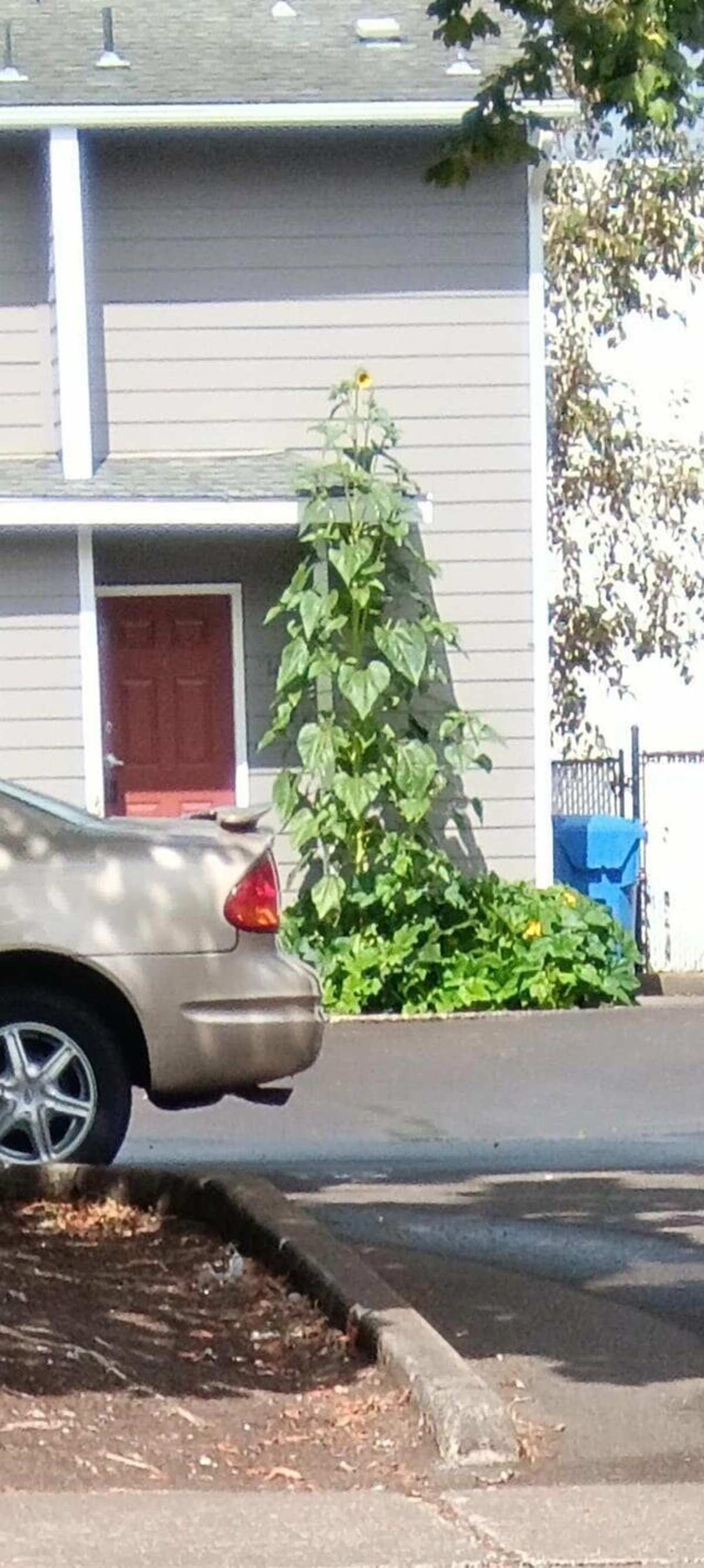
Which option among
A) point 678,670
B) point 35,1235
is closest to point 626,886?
point 678,670

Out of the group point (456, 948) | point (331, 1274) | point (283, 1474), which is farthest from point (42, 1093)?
point (456, 948)

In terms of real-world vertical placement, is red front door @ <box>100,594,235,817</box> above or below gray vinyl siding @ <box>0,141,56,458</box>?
below

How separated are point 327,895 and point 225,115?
189 inches

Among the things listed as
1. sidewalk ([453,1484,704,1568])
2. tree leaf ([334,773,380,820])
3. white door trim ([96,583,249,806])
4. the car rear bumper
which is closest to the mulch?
sidewalk ([453,1484,704,1568])

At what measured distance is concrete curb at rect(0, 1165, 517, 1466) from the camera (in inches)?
218

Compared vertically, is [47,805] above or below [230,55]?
below

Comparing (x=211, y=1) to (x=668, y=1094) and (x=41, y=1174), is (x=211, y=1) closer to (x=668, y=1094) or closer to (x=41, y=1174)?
(x=668, y=1094)

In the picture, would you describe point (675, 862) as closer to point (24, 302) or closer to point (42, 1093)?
point (24, 302)

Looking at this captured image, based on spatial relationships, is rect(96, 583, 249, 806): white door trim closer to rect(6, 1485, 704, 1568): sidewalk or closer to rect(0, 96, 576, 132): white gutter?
rect(0, 96, 576, 132): white gutter

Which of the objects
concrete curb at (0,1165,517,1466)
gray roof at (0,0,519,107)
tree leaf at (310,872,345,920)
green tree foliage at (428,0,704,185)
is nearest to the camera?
concrete curb at (0,1165,517,1466)

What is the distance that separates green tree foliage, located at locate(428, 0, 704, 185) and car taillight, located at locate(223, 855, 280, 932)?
7.67 feet

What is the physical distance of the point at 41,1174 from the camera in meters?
8.17

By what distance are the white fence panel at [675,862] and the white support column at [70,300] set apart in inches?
175

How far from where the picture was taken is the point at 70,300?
52.7 ft
